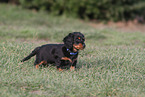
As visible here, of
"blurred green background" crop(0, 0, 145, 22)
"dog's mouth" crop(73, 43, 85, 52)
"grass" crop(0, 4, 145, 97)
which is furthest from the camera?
"blurred green background" crop(0, 0, 145, 22)

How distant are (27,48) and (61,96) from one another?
8.73 feet

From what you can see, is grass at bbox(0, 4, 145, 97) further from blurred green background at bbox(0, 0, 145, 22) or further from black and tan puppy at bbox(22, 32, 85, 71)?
blurred green background at bbox(0, 0, 145, 22)

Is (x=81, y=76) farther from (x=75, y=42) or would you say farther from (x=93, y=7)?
(x=93, y=7)

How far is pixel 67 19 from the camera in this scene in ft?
57.3

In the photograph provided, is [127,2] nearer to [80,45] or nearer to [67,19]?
[67,19]

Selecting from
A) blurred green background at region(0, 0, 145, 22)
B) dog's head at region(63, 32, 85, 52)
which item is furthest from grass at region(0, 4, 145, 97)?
blurred green background at region(0, 0, 145, 22)

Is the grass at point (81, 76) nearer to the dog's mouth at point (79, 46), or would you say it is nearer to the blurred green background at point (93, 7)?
the dog's mouth at point (79, 46)

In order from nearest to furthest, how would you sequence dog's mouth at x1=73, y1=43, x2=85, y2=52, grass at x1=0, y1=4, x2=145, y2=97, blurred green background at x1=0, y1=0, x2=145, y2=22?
grass at x1=0, y1=4, x2=145, y2=97
dog's mouth at x1=73, y1=43, x2=85, y2=52
blurred green background at x1=0, y1=0, x2=145, y2=22

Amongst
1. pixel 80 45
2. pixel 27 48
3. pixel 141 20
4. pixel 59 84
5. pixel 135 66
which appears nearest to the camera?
pixel 59 84

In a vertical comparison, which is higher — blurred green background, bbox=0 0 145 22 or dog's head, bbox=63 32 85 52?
blurred green background, bbox=0 0 145 22

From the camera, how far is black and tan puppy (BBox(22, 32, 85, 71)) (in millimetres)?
5180

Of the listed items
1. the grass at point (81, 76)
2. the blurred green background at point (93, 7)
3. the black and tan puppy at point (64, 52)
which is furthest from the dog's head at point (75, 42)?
the blurred green background at point (93, 7)

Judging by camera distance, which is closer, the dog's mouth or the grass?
the grass

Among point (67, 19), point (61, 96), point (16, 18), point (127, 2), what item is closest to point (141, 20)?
point (127, 2)
